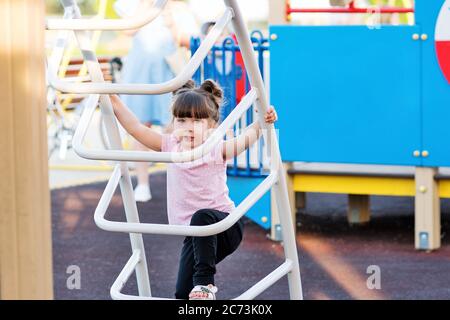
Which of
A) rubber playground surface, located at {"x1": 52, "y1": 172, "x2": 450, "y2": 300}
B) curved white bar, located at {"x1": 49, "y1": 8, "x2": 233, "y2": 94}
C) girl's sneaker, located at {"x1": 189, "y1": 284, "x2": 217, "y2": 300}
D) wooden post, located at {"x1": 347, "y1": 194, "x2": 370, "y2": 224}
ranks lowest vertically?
rubber playground surface, located at {"x1": 52, "y1": 172, "x2": 450, "y2": 300}

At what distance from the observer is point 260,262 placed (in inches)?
234

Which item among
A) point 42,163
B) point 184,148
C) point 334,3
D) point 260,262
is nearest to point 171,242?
point 260,262

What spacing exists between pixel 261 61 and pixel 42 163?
165 inches

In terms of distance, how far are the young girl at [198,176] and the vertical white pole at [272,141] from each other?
6 centimetres

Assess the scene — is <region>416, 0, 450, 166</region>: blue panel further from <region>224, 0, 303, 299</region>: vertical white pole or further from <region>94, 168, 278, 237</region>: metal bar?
<region>94, 168, 278, 237</region>: metal bar

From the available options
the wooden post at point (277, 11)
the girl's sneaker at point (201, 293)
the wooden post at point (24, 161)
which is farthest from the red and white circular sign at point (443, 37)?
the wooden post at point (24, 161)

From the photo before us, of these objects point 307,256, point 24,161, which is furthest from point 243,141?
point 307,256

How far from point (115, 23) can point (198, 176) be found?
0.97 metres

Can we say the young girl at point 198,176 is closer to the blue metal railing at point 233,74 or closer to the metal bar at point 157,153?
the metal bar at point 157,153

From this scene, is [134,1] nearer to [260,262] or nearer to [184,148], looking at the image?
[260,262]

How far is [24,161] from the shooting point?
2332 millimetres

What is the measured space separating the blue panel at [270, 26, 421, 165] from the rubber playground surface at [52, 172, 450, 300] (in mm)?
549

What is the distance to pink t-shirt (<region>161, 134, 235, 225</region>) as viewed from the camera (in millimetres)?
3674

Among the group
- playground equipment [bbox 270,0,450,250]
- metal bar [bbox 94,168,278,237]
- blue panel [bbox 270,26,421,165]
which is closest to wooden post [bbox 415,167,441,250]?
playground equipment [bbox 270,0,450,250]
